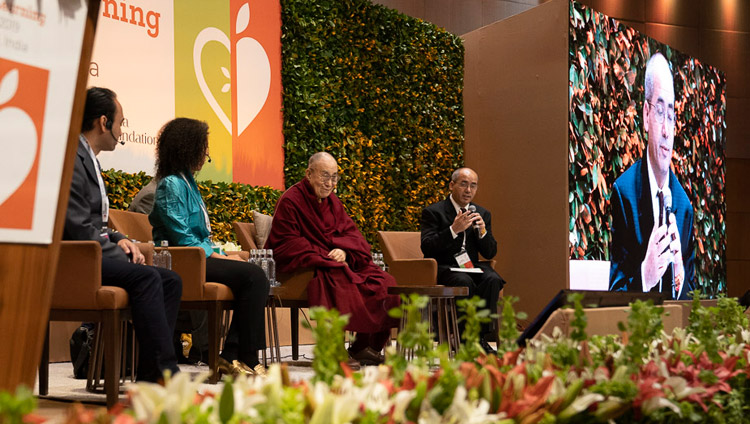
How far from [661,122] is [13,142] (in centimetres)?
773

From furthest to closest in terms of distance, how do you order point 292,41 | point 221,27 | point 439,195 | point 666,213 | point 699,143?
point 699,143, point 666,213, point 439,195, point 292,41, point 221,27

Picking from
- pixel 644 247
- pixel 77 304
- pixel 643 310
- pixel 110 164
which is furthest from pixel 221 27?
pixel 643 310

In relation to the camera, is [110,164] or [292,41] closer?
[110,164]

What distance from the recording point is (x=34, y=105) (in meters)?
1.51

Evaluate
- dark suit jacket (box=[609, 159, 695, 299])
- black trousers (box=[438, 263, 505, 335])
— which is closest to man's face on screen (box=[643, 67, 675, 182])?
dark suit jacket (box=[609, 159, 695, 299])

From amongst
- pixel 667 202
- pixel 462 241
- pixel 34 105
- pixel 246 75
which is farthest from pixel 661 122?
pixel 34 105

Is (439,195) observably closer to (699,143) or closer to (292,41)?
(292,41)

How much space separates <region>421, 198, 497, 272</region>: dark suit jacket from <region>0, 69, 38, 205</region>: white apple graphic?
13.4 ft

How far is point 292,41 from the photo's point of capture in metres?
6.62

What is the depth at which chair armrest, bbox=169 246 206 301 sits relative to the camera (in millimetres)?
3820

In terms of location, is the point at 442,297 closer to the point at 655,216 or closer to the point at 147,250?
the point at 147,250

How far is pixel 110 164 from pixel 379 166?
2.51 meters

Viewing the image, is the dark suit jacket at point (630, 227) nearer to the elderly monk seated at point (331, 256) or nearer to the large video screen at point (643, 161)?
the large video screen at point (643, 161)

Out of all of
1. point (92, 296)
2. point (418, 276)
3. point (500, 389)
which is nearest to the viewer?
point (500, 389)
